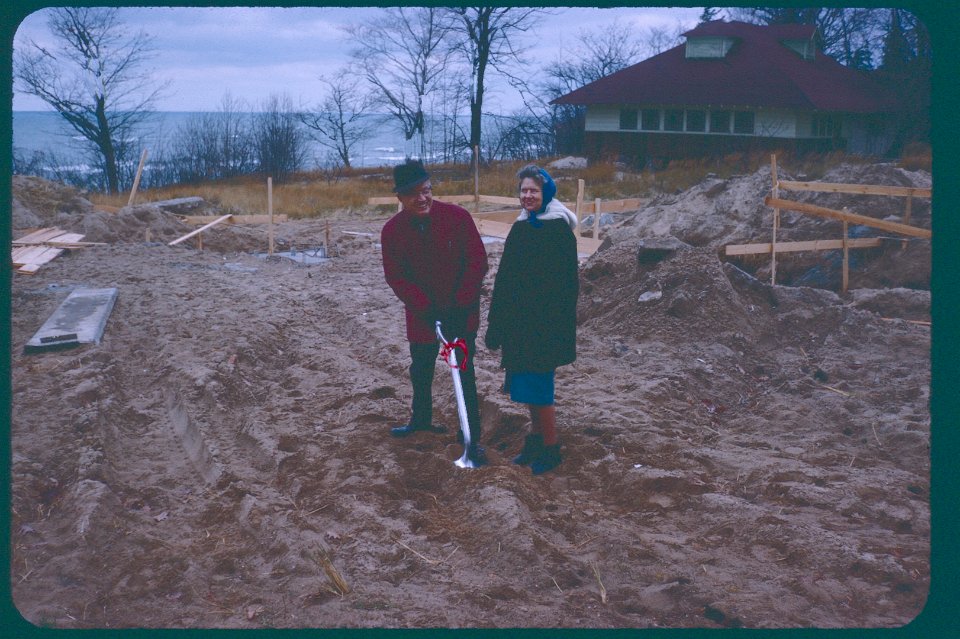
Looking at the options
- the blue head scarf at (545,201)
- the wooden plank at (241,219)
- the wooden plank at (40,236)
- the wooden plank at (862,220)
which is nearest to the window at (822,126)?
the wooden plank at (862,220)

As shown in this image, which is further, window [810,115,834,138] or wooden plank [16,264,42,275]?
window [810,115,834,138]

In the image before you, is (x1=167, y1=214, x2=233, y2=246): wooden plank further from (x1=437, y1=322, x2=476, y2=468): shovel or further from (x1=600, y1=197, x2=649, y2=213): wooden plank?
(x1=437, y1=322, x2=476, y2=468): shovel

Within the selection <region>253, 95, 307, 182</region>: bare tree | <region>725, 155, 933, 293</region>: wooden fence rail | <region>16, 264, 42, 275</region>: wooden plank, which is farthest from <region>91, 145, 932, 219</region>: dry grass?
<region>16, 264, 42, 275</region>: wooden plank

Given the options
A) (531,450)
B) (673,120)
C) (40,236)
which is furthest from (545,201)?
(673,120)

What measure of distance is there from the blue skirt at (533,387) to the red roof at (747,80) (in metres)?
20.3

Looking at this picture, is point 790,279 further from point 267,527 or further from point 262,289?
point 267,527

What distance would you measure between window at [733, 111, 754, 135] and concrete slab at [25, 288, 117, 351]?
66.3 ft

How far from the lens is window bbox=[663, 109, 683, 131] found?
24.9 metres

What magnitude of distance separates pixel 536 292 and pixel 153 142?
51838 millimetres

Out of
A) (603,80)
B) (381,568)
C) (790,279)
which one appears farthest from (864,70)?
(381,568)

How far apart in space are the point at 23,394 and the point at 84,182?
78.1ft

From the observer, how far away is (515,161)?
22875mm

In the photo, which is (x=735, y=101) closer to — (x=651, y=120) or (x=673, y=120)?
(x=673, y=120)

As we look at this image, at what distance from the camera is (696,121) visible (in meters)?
24.7
